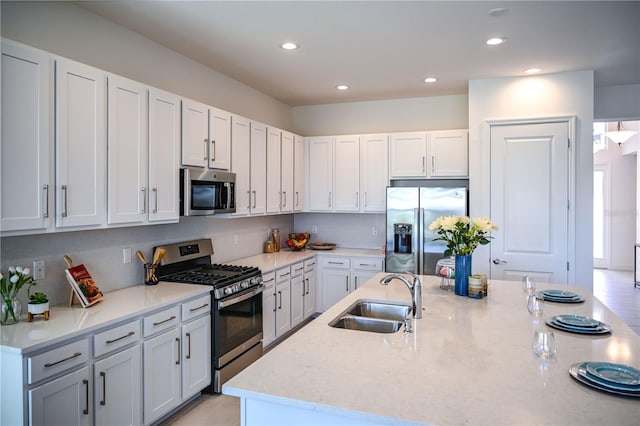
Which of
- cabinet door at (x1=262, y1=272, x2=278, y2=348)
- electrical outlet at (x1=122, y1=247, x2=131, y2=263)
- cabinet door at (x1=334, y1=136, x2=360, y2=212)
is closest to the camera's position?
electrical outlet at (x1=122, y1=247, x2=131, y2=263)

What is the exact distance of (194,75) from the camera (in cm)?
391

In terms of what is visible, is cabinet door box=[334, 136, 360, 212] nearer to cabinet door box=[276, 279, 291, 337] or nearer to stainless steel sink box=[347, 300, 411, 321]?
cabinet door box=[276, 279, 291, 337]

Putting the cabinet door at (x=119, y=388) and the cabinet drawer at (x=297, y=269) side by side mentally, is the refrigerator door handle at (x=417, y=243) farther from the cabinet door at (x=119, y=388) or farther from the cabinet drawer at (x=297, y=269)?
the cabinet door at (x=119, y=388)

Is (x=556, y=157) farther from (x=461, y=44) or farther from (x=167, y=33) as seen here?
(x=167, y=33)

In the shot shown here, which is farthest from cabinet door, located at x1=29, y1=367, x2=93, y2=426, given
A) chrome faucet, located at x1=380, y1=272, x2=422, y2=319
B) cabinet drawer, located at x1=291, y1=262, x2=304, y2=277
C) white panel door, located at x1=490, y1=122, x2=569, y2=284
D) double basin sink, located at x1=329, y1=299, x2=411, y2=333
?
white panel door, located at x1=490, y1=122, x2=569, y2=284

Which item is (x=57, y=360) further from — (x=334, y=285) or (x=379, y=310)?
(x=334, y=285)

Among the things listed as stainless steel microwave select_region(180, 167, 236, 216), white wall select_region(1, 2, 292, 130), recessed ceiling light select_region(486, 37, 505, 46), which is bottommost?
stainless steel microwave select_region(180, 167, 236, 216)

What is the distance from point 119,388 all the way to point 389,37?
311 centimetres

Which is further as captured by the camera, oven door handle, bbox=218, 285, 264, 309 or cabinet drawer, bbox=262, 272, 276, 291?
cabinet drawer, bbox=262, 272, 276, 291

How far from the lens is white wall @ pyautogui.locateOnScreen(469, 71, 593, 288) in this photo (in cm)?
421

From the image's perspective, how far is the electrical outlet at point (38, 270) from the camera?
247 cm

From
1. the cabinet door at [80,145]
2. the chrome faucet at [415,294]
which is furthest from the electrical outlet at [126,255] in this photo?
the chrome faucet at [415,294]

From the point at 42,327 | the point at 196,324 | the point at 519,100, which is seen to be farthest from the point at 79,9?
Answer: the point at 519,100

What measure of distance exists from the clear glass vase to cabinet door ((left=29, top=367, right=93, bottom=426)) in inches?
17.5
